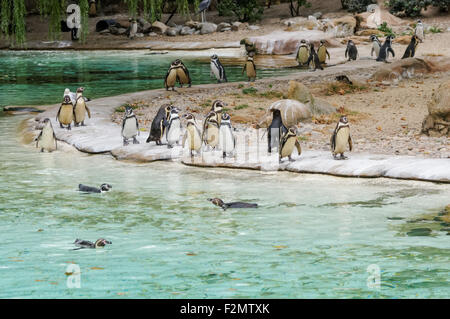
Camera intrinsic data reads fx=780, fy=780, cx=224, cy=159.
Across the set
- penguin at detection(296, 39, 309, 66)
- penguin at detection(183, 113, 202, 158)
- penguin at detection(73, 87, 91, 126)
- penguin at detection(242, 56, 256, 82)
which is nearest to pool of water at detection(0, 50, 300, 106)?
penguin at detection(296, 39, 309, 66)

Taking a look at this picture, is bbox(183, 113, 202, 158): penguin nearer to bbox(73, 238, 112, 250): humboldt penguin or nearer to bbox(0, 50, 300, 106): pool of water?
bbox(73, 238, 112, 250): humboldt penguin

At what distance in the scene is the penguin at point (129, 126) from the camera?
11602mm

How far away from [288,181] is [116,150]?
10.1 feet

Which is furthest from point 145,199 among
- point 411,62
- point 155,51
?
point 155,51

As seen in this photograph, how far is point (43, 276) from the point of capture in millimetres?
6508

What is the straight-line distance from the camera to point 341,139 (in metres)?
10.3

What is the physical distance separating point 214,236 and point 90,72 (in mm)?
19250

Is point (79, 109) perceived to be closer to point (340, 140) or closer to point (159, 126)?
point (159, 126)

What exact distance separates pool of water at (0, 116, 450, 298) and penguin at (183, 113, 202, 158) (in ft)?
1.28

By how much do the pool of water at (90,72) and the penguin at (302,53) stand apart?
0.85 m

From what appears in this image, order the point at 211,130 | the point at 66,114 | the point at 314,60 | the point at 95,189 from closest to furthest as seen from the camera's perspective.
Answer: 1. the point at 95,189
2. the point at 211,130
3. the point at 66,114
4. the point at 314,60

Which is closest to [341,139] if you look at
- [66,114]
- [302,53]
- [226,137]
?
[226,137]

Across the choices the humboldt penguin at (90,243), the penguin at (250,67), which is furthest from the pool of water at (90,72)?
the humboldt penguin at (90,243)

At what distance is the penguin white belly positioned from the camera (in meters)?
10.3
